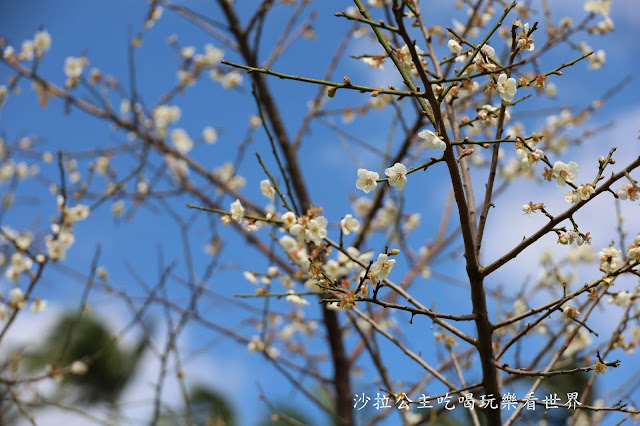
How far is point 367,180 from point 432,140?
239 mm

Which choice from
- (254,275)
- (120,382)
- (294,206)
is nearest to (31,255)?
A: (254,275)

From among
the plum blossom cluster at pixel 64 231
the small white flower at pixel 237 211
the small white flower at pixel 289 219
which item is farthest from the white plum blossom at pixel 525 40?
the plum blossom cluster at pixel 64 231

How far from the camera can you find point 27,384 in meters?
3.04

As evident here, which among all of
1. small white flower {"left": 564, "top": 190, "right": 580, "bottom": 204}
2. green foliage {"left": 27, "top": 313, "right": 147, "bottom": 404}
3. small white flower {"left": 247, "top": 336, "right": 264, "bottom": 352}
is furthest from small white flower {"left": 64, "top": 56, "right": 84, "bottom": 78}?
green foliage {"left": 27, "top": 313, "right": 147, "bottom": 404}

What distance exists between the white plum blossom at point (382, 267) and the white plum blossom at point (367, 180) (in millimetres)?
195

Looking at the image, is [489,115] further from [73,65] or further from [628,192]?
[73,65]

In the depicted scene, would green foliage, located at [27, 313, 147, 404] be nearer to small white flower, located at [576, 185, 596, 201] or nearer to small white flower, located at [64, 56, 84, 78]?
small white flower, located at [64, 56, 84, 78]

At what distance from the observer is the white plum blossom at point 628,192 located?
147cm

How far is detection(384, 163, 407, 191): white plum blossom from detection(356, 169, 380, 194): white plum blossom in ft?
0.13

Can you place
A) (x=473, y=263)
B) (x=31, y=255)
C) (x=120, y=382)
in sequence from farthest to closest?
(x=120, y=382) → (x=31, y=255) → (x=473, y=263)

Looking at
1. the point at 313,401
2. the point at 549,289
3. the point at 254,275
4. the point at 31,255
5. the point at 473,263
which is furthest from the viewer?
the point at 549,289

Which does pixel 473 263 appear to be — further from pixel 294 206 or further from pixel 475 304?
pixel 294 206

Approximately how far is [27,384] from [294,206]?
2022 millimetres

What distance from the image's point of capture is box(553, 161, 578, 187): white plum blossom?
5.00 ft
